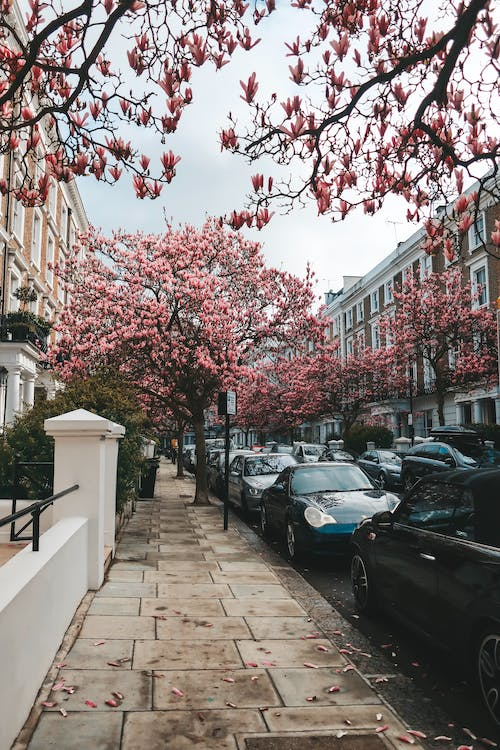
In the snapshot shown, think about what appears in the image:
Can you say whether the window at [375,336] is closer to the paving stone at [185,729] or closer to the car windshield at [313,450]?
the car windshield at [313,450]

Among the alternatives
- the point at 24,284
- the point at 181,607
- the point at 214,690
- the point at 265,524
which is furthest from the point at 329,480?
the point at 24,284

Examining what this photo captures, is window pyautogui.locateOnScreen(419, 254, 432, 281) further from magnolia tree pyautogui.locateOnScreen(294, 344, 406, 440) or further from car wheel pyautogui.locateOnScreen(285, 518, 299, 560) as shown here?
car wheel pyautogui.locateOnScreen(285, 518, 299, 560)

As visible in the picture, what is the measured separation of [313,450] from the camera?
112 ft

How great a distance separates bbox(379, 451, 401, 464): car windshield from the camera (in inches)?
895

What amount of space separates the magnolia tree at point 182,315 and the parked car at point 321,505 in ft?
21.2

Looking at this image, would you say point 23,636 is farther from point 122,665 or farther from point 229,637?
point 229,637

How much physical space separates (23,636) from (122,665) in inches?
49.3

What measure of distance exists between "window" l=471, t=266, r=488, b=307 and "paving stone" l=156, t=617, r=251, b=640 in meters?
30.3

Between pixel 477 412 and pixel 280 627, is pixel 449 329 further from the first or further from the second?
pixel 280 627

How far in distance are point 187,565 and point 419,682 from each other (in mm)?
4413

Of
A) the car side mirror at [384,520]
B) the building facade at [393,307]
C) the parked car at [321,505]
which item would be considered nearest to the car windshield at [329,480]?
the parked car at [321,505]

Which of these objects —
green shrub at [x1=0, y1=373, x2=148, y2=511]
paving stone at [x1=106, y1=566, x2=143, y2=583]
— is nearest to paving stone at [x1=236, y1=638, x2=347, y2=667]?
paving stone at [x1=106, y1=566, x2=143, y2=583]

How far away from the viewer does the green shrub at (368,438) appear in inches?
1538

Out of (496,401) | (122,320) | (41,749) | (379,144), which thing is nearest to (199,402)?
(122,320)
